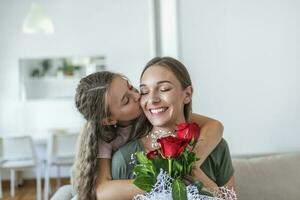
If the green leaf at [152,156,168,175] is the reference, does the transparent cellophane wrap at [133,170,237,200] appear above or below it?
below

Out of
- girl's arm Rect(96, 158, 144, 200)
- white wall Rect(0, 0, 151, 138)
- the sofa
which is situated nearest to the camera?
girl's arm Rect(96, 158, 144, 200)

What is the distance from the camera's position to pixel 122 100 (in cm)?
128

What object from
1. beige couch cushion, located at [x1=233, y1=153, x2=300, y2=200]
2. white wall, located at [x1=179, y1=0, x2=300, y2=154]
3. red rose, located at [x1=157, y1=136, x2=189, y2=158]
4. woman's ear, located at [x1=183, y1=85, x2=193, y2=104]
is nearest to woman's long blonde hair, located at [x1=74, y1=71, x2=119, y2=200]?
woman's ear, located at [x1=183, y1=85, x2=193, y2=104]

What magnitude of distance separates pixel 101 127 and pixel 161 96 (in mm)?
225

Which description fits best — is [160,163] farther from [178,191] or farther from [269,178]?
[269,178]

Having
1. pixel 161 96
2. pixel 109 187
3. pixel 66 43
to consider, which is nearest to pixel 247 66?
pixel 161 96

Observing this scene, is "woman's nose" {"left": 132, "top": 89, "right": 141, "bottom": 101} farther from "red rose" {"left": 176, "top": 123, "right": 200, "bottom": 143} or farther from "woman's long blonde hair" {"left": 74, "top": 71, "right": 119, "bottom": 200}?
"red rose" {"left": 176, "top": 123, "right": 200, "bottom": 143}

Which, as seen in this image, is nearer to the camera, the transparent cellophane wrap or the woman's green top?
the transparent cellophane wrap

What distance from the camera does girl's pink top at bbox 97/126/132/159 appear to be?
128 centimetres

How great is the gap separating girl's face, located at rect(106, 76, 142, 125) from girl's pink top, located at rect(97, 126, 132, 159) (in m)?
0.07

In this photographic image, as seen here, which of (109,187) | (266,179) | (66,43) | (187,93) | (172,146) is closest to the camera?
(172,146)

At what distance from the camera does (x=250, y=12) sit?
2.19 m

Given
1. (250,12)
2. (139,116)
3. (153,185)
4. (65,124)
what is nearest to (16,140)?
(65,124)

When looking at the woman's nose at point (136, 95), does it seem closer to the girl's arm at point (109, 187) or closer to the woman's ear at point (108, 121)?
the woman's ear at point (108, 121)
